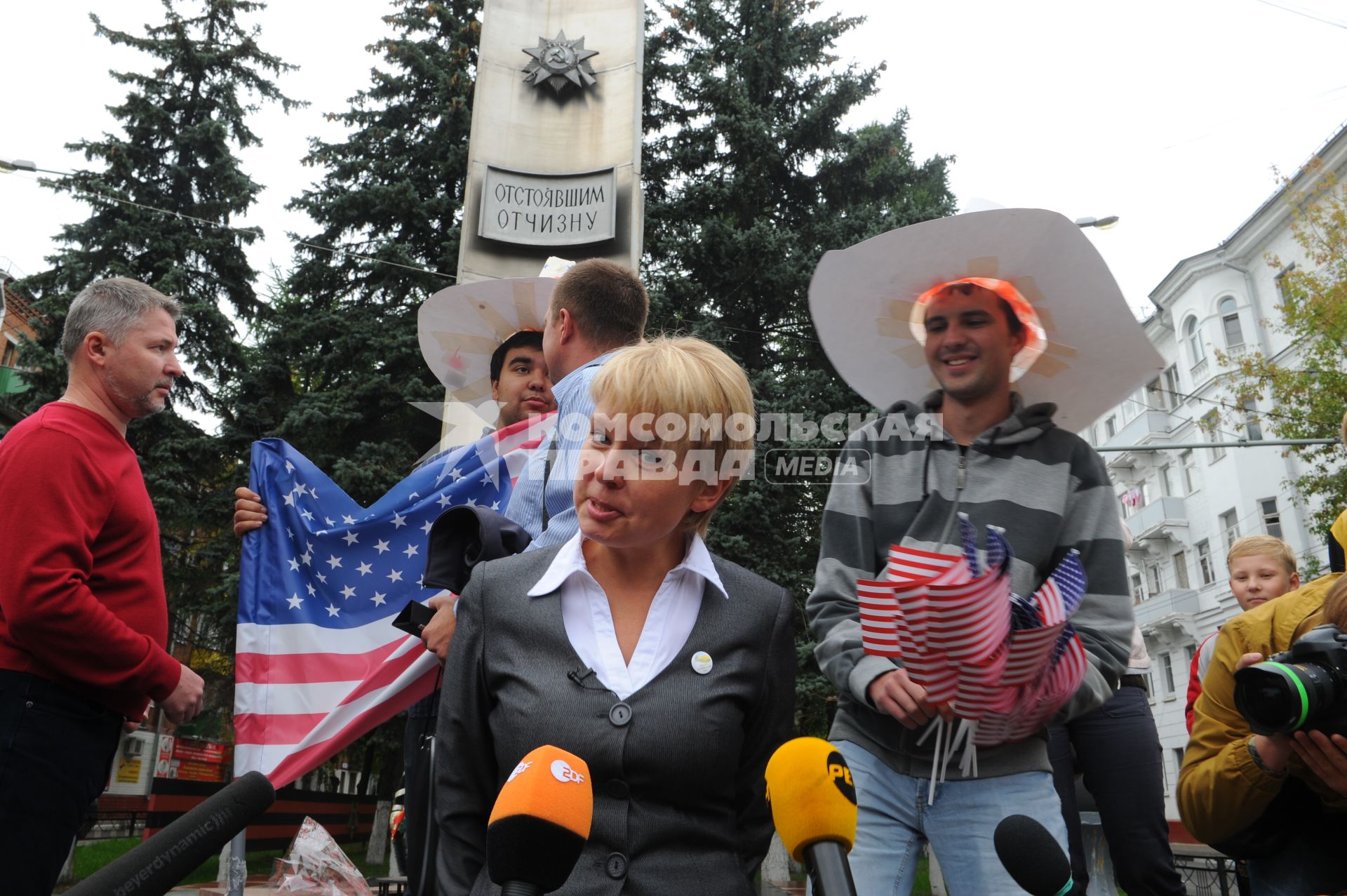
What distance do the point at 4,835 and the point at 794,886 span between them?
1411 cm

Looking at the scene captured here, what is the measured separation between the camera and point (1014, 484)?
2732mm

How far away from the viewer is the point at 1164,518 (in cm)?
4456

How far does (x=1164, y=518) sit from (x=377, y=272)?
1474 inches

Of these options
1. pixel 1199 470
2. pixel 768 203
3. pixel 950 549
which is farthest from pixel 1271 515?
pixel 950 549

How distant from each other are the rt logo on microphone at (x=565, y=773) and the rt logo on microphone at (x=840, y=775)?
14.6 inches

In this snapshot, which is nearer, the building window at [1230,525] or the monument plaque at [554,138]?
the monument plaque at [554,138]

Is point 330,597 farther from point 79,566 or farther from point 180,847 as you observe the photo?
point 180,847

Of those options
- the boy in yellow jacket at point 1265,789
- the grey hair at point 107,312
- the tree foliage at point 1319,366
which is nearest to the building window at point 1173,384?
the tree foliage at point 1319,366

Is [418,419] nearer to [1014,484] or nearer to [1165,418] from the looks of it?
[1014,484]

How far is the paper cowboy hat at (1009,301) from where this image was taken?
2840mm

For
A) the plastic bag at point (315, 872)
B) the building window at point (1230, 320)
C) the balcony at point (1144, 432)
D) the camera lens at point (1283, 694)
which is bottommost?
the plastic bag at point (315, 872)

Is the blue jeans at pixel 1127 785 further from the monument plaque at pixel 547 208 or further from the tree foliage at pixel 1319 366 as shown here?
the tree foliage at pixel 1319 366

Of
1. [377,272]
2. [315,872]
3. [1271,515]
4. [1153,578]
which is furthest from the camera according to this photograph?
[1153,578]

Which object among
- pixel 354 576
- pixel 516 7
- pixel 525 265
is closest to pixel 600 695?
pixel 354 576
